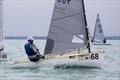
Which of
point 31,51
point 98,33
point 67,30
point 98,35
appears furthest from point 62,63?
point 98,35

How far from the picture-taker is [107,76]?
1814 cm

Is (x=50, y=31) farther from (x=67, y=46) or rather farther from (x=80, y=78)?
(x=80, y=78)

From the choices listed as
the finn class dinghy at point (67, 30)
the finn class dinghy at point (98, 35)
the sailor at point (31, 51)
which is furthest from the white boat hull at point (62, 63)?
the finn class dinghy at point (98, 35)

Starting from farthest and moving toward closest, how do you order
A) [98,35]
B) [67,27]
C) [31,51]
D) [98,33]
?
[98,35] → [98,33] → [67,27] → [31,51]

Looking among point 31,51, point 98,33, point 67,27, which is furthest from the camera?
point 98,33

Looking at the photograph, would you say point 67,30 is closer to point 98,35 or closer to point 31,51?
point 31,51

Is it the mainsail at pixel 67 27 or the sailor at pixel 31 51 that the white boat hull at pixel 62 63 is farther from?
the mainsail at pixel 67 27

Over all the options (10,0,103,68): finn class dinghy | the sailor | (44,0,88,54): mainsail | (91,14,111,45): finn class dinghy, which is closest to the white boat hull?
the sailor

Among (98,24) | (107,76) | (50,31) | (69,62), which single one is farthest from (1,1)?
(98,24)

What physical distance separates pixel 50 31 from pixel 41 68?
203 centimetres

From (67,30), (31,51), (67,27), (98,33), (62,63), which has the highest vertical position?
(67,27)

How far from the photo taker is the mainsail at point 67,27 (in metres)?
21.5

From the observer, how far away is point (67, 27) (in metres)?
21.6

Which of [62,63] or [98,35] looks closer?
[62,63]
